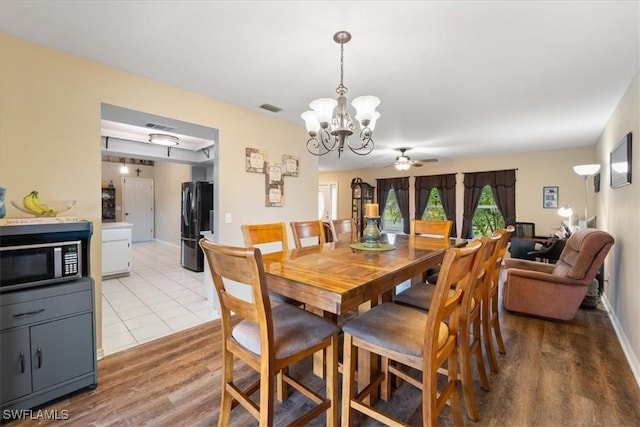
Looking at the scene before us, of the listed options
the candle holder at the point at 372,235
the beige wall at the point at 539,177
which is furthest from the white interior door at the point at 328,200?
the candle holder at the point at 372,235

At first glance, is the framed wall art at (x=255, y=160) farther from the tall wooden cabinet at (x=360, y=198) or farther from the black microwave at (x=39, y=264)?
the tall wooden cabinet at (x=360, y=198)

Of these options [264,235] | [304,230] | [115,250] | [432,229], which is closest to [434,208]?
[432,229]

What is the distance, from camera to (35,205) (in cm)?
189

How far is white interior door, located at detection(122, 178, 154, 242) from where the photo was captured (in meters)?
8.60

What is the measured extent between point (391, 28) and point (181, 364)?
2915 millimetres

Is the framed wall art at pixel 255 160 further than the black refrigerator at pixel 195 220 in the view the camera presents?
No

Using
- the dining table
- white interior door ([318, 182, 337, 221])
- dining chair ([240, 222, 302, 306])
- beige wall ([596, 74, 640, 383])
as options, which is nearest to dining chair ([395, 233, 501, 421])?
the dining table

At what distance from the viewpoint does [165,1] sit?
1.63 meters

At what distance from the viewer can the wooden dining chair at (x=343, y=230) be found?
2.99 meters

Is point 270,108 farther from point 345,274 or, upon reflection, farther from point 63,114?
point 345,274

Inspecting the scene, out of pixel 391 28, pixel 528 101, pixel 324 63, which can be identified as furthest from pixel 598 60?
pixel 324 63

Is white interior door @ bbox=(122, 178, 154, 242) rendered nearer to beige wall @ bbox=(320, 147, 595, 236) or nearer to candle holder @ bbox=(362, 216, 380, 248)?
candle holder @ bbox=(362, 216, 380, 248)

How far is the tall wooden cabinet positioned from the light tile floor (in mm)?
4424

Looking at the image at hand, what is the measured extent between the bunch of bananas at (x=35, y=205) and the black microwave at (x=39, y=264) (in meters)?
0.29
